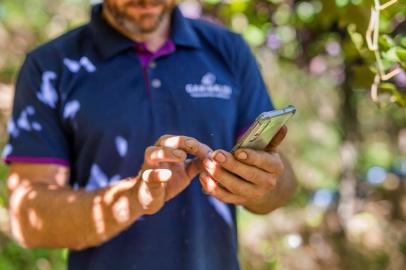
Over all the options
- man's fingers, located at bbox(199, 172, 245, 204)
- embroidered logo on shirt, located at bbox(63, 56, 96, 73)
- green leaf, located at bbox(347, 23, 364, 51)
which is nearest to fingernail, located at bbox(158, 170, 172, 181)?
man's fingers, located at bbox(199, 172, 245, 204)

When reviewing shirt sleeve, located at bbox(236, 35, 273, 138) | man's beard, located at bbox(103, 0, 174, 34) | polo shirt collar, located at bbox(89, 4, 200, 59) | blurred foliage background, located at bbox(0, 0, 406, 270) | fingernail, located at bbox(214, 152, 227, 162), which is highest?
man's beard, located at bbox(103, 0, 174, 34)

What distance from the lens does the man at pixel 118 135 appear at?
2.03m

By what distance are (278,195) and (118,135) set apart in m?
0.48

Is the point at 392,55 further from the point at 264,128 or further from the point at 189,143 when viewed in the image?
the point at 189,143

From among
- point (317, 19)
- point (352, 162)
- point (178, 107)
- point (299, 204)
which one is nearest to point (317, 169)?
point (299, 204)

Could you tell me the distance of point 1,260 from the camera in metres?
4.30

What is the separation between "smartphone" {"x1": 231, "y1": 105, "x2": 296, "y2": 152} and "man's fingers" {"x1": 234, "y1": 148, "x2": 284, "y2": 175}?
0.05ft

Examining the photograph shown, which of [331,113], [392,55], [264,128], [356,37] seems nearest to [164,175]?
[264,128]

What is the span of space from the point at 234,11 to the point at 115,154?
3.48ft

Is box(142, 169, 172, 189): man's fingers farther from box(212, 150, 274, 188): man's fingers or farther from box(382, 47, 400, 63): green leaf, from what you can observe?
box(382, 47, 400, 63): green leaf

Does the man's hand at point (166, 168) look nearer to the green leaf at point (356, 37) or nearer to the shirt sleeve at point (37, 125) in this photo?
the shirt sleeve at point (37, 125)

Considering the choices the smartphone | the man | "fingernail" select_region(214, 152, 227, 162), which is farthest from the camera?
the man

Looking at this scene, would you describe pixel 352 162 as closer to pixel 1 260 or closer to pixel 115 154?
pixel 115 154

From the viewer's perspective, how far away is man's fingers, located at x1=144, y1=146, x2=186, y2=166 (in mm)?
1666
